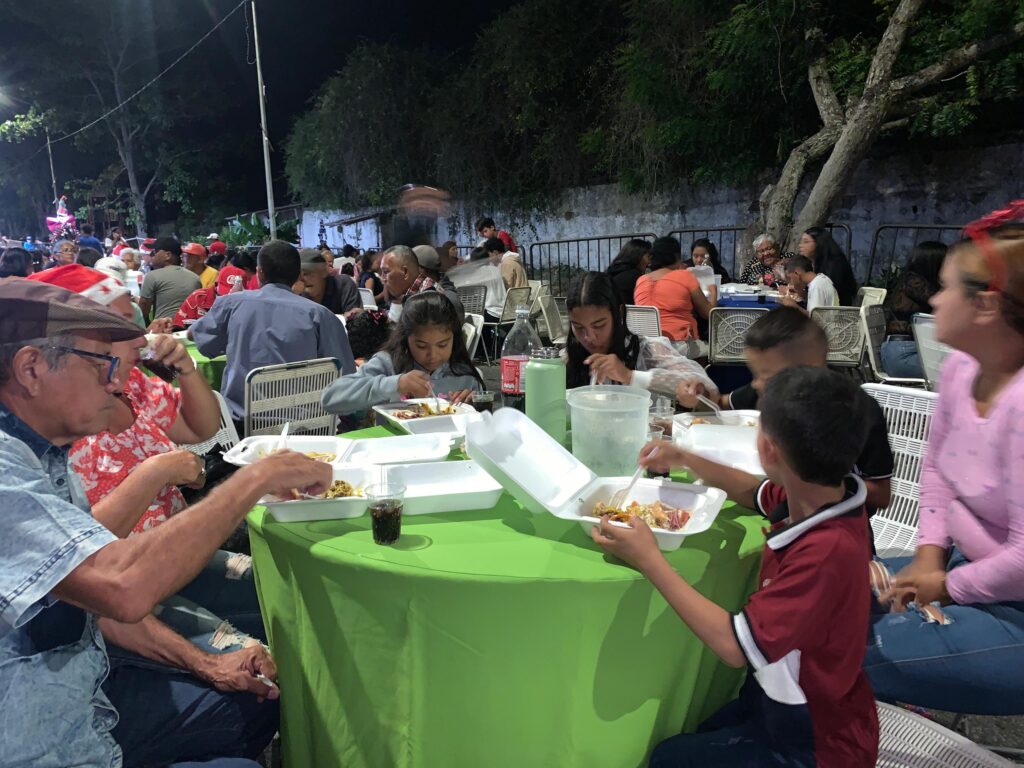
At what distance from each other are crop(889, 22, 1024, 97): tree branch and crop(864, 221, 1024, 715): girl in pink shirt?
9097 mm

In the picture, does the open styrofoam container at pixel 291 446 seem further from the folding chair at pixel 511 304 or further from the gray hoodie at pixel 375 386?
the folding chair at pixel 511 304

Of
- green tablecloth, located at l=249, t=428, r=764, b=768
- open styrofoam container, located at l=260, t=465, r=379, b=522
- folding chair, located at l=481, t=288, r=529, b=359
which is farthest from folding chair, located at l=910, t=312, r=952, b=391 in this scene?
folding chair, located at l=481, t=288, r=529, b=359

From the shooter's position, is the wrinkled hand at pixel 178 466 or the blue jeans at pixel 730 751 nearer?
the blue jeans at pixel 730 751

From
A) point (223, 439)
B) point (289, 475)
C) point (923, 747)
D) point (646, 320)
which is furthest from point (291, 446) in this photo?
point (646, 320)

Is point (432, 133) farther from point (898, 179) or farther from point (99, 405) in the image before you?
point (99, 405)

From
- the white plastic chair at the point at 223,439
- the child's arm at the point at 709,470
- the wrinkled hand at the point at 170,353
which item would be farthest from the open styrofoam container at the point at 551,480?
the white plastic chair at the point at 223,439

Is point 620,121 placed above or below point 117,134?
below

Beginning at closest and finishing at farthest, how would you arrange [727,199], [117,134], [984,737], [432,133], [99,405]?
[99,405], [984,737], [727,199], [432,133], [117,134]

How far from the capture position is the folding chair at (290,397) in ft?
12.2

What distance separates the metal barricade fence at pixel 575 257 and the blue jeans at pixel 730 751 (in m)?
A: 13.0

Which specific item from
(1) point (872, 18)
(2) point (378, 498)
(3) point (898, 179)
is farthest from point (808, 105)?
(2) point (378, 498)

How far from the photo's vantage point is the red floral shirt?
92.2 inches

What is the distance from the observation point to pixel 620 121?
14.6 meters

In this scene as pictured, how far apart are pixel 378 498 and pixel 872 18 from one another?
13.0 metres
